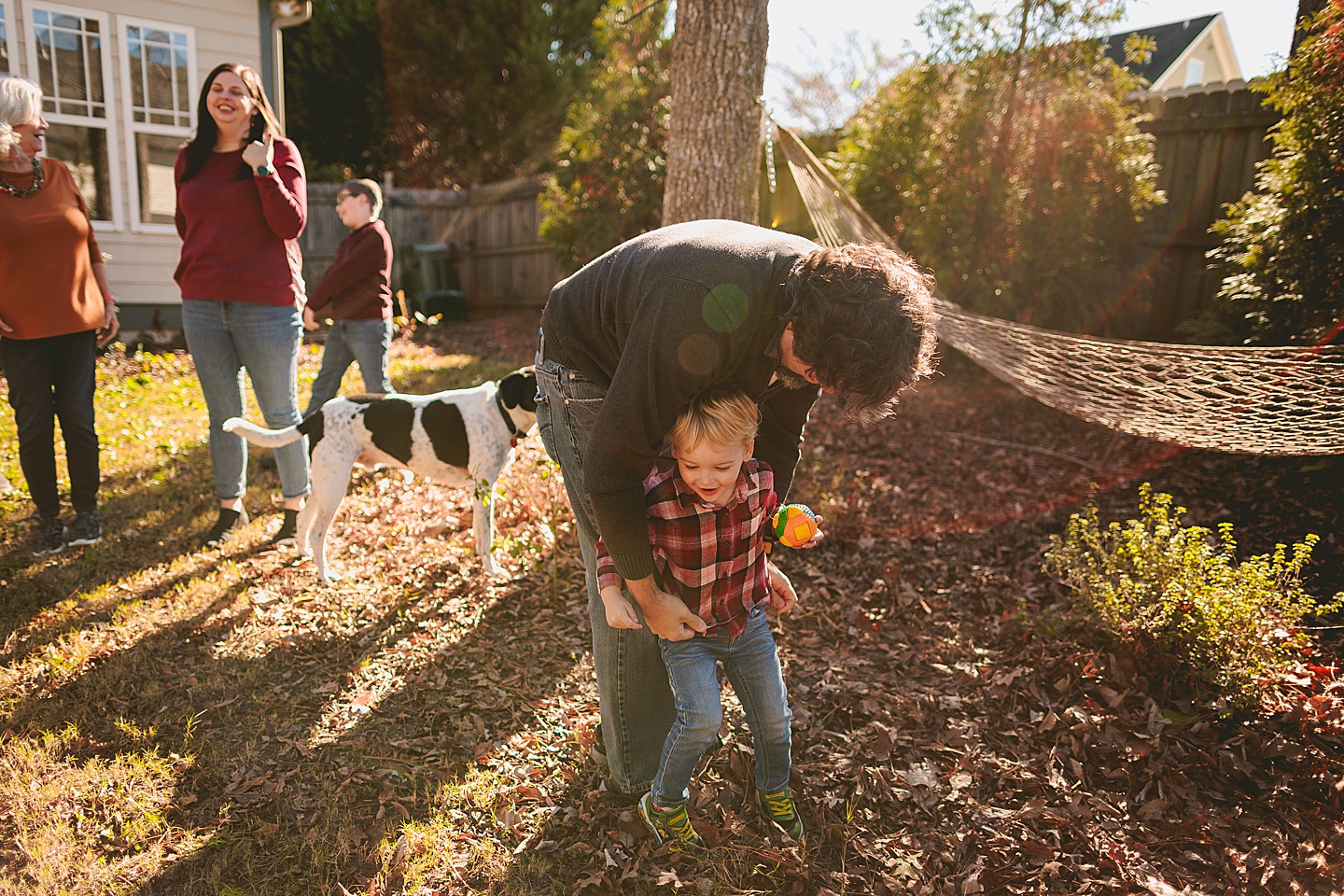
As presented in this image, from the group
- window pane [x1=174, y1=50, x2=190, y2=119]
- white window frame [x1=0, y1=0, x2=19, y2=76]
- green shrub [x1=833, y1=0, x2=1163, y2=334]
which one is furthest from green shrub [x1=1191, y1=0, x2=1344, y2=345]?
white window frame [x1=0, y1=0, x2=19, y2=76]

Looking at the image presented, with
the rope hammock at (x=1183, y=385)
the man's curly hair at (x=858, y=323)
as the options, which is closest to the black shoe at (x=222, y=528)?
the man's curly hair at (x=858, y=323)

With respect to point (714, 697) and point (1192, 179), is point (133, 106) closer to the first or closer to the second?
point (714, 697)

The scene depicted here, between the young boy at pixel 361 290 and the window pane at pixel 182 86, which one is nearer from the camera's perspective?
the young boy at pixel 361 290

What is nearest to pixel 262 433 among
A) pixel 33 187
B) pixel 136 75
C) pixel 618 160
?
pixel 33 187

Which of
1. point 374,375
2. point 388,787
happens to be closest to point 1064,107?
point 374,375

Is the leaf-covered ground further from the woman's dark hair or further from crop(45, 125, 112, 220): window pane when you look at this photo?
crop(45, 125, 112, 220): window pane

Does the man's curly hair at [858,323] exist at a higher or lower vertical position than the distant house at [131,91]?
lower

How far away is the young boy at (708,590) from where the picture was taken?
6.22 ft

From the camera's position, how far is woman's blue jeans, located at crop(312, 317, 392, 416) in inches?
181

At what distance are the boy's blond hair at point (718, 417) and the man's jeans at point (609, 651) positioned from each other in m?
0.25

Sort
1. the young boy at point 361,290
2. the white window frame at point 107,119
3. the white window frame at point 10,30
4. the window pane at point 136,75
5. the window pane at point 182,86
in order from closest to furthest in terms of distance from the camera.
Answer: the young boy at point 361,290 < the white window frame at point 10,30 < the white window frame at point 107,119 < the window pane at point 136,75 < the window pane at point 182,86

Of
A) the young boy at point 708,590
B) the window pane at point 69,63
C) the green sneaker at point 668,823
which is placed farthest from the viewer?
the window pane at point 69,63

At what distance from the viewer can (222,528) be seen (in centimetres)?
395

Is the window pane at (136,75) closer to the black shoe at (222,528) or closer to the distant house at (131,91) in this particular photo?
the distant house at (131,91)
